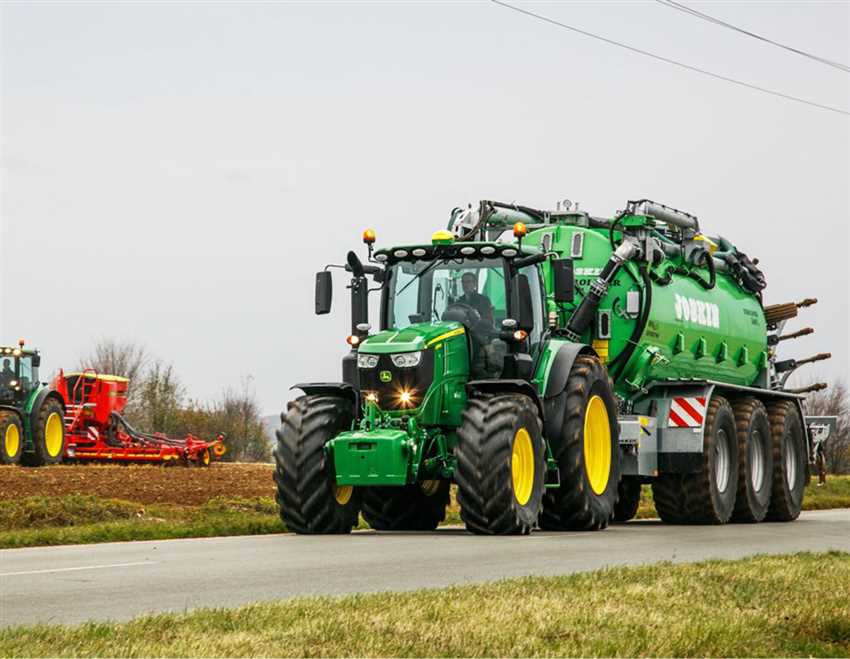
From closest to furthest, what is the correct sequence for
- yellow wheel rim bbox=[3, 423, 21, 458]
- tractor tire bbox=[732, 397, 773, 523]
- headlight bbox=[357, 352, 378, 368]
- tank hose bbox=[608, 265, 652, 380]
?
headlight bbox=[357, 352, 378, 368], tank hose bbox=[608, 265, 652, 380], tractor tire bbox=[732, 397, 773, 523], yellow wheel rim bbox=[3, 423, 21, 458]

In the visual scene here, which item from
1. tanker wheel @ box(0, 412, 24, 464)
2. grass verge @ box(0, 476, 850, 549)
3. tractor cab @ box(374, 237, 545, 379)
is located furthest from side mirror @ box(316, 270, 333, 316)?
tanker wheel @ box(0, 412, 24, 464)

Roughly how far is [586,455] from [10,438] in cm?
2002

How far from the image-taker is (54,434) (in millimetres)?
37906

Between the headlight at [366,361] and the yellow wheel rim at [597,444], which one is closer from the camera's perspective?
the headlight at [366,361]

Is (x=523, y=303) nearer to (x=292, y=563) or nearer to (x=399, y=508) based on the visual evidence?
(x=399, y=508)

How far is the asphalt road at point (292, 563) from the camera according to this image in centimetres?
1047

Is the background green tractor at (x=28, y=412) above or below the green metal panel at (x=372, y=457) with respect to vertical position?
above

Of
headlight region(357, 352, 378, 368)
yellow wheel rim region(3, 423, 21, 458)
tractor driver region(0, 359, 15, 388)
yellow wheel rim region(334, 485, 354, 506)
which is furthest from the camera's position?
tractor driver region(0, 359, 15, 388)

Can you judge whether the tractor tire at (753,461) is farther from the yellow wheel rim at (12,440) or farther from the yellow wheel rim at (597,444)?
the yellow wheel rim at (12,440)

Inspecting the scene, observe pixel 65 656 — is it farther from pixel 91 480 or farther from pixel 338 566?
pixel 91 480

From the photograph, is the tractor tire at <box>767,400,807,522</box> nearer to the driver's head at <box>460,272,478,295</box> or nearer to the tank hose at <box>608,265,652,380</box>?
the tank hose at <box>608,265,652,380</box>

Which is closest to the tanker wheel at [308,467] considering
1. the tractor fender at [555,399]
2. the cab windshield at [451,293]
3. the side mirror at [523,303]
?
the cab windshield at [451,293]

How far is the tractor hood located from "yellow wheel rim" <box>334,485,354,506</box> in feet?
5.39

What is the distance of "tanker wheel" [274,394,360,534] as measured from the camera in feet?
57.1
